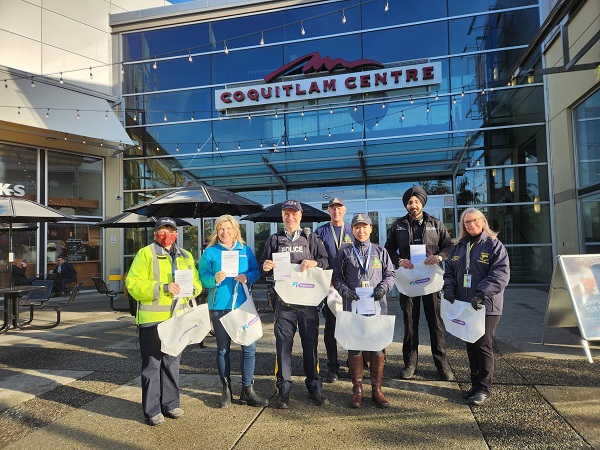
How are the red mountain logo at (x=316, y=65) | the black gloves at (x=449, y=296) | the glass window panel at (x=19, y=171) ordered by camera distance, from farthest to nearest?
the red mountain logo at (x=316, y=65), the glass window panel at (x=19, y=171), the black gloves at (x=449, y=296)

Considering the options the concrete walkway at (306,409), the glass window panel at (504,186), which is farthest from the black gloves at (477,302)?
the glass window panel at (504,186)

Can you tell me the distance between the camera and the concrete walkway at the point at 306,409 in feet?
10.2

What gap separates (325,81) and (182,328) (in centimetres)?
1199

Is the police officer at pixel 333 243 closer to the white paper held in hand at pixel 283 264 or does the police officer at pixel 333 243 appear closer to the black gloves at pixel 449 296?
the white paper held in hand at pixel 283 264

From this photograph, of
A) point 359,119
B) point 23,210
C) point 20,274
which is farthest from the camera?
point 359,119

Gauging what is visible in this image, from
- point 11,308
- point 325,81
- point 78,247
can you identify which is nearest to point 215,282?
point 11,308

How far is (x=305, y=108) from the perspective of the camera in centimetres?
1405

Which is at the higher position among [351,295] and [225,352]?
[351,295]

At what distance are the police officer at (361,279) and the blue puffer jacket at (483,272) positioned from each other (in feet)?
2.17

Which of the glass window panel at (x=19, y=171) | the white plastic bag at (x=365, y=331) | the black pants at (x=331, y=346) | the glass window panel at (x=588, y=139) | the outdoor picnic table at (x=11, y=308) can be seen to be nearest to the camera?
the white plastic bag at (x=365, y=331)

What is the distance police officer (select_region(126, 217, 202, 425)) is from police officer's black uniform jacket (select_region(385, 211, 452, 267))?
2.48 meters

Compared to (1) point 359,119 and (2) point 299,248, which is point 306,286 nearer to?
(2) point 299,248

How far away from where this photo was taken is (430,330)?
4414 millimetres

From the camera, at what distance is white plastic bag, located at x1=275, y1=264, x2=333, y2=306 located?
3.71m
